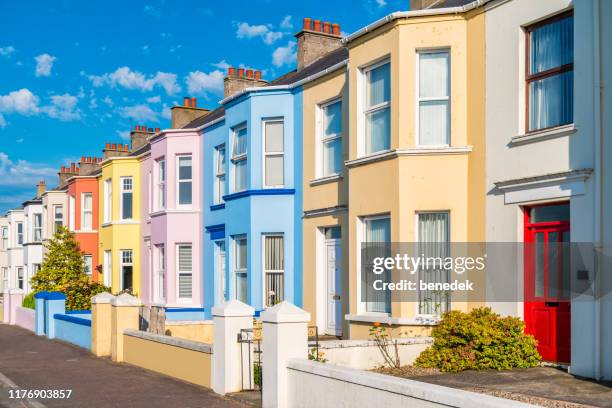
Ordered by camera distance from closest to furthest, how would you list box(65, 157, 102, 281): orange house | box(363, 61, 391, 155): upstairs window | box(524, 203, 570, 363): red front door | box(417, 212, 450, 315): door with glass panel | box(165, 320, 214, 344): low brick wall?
box(524, 203, 570, 363): red front door < box(417, 212, 450, 315): door with glass panel < box(363, 61, 391, 155): upstairs window < box(165, 320, 214, 344): low brick wall < box(65, 157, 102, 281): orange house

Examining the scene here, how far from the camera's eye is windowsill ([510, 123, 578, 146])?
456 inches

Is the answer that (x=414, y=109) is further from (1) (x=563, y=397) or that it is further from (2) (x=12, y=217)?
(2) (x=12, y=217)

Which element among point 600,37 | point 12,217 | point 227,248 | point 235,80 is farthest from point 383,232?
point 12,217

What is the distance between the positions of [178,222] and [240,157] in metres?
4.93

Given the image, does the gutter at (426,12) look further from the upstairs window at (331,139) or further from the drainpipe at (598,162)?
the upstairs window at (331,139)

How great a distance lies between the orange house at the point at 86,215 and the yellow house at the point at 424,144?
70.3ft

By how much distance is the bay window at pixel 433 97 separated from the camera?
14.0 m

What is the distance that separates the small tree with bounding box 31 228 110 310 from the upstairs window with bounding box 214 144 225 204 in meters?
7.53

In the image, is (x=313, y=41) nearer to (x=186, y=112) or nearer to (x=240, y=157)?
(x=240, y=157)

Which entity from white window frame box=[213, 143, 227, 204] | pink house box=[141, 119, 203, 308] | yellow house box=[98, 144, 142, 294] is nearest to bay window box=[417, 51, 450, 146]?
white window frame box=[213, 143, 227, 204]

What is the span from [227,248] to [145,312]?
2720mm

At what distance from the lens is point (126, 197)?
30.4 meters

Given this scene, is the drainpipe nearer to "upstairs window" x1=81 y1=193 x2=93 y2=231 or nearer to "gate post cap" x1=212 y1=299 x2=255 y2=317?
"gate post cap" x1=212 y1=299 x2=255 y2=317

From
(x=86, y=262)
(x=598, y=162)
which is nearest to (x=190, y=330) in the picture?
(x=598, y=162)
